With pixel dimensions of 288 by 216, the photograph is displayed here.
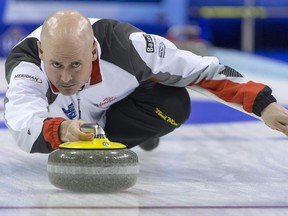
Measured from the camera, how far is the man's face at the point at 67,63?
6.58 feet

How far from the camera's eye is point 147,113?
9.09ft

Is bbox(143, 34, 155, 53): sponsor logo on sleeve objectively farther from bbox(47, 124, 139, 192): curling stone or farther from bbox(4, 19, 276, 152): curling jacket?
bbox(47, 124, 139, 192): curling stone

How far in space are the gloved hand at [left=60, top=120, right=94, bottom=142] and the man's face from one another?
0.15m

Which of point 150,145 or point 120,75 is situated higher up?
point 120,75

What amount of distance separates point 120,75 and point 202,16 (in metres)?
8.04

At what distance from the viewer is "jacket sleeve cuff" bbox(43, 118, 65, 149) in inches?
79.4

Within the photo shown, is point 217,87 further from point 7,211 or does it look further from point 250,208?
point 7,211

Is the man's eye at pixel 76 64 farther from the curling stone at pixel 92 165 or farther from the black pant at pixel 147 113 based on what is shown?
the black pant at pixel 147 113

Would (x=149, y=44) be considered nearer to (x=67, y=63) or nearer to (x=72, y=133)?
(x=67, y=63)

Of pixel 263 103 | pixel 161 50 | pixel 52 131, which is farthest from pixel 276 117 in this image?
pixel 52 131

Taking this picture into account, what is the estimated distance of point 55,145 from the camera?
205 centimetres

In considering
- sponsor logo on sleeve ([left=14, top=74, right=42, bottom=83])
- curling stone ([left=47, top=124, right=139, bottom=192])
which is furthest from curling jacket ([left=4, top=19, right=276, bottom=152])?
curling stone ([left=47, top=124, right=139, bottom=192])

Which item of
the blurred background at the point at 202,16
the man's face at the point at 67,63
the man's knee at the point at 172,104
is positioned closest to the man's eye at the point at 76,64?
the man's face at the point at 67,63

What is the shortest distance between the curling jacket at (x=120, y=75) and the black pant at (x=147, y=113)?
0.13 m
